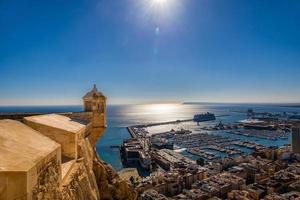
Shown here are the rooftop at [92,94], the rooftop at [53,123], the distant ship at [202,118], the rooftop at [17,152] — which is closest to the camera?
the rooftop at [17,152]

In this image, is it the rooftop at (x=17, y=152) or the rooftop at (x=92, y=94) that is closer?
the rooftop at (x=17, y=152)

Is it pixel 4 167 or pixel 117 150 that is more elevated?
pixel 4 167

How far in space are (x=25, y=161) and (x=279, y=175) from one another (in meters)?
34.9

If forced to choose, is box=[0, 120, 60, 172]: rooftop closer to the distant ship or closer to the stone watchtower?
the stone watchtower

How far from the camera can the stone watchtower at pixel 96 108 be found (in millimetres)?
13031

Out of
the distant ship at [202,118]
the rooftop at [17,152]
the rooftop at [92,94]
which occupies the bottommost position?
the distant ship at [202,118]

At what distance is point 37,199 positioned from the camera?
13.9ft

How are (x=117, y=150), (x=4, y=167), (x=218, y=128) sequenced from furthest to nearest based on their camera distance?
(x=218, y=128)
(x=117, y=150)
(x=4, y=167)

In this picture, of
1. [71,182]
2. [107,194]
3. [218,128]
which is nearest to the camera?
[71,182]

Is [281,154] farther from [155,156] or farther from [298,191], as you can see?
[155,156]

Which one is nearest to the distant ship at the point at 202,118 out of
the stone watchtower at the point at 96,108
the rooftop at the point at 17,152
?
the stone watchtower at the point at 96,108

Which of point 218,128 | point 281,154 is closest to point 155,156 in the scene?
point 281,154

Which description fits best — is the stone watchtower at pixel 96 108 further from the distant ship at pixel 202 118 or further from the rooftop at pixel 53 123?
the distant ship at pixel 202 118

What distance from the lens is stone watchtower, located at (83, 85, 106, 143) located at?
13.0 m
